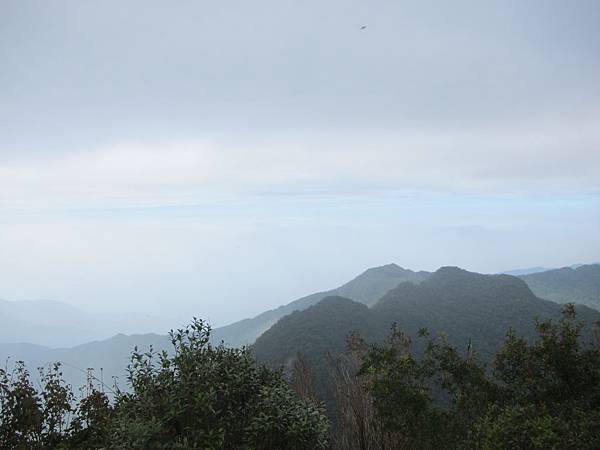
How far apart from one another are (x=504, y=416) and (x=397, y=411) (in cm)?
380

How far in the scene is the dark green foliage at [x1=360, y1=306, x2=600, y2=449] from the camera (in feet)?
36.7

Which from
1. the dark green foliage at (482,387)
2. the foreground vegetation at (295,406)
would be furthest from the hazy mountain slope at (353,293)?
the foreground vegetation at (295,406)

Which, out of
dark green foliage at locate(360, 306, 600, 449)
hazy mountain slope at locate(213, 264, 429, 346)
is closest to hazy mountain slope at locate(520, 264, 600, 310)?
hazy mountain slope at locate(213, 264, 429, 346)

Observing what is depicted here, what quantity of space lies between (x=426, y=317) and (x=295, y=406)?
8742 centimetres

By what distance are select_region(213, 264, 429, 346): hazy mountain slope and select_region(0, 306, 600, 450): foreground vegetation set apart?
465 ft

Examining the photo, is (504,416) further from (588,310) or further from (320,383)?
(588,310)

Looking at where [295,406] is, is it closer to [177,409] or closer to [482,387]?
[177,409]

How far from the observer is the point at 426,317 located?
89750 millimetres

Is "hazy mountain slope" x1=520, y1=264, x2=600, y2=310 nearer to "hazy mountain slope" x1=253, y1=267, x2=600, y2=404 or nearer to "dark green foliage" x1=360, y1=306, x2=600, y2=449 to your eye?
"hazy mountain slope" x1=253, y1=267, x2=600, y2=404

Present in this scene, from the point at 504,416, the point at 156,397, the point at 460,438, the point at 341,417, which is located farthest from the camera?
the point at 341,417

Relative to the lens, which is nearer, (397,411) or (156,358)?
(156,358)

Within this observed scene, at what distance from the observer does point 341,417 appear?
14.2 metres

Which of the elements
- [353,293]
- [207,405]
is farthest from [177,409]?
[353,293]

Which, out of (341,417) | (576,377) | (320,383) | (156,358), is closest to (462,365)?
(576,377)
